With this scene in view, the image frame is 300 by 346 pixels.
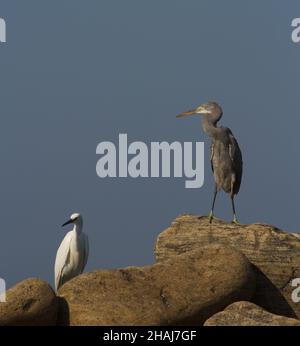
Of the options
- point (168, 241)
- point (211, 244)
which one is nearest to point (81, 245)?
point (168, 241)

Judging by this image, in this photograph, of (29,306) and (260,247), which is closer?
(29,306)

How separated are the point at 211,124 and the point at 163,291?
6.16 m

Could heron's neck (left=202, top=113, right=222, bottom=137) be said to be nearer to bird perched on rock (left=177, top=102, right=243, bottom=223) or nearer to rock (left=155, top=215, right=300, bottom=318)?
bird perched on rock (left=177, top=102, right=243, bottom=223)

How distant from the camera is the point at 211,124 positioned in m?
19.6

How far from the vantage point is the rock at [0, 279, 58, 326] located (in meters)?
13.8

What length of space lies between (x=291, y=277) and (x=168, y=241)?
2.76m

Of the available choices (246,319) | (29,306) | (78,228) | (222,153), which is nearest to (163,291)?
(246,319)

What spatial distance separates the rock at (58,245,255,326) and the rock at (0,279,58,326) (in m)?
0.38

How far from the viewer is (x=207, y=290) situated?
14953mm

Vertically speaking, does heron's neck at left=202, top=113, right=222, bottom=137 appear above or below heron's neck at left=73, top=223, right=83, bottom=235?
above

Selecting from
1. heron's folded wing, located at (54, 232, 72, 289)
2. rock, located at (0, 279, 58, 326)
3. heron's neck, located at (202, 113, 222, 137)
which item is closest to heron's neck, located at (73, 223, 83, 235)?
heron's folded wing, located at (54, 232, 72, 289)

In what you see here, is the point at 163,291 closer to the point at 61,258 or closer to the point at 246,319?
the point at 246,319

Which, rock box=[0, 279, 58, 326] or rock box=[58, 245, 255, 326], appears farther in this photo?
rock box=[58, 245, 255, 326]
